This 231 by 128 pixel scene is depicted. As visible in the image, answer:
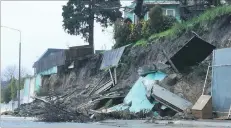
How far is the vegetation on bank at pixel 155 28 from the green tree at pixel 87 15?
1113 centimetres

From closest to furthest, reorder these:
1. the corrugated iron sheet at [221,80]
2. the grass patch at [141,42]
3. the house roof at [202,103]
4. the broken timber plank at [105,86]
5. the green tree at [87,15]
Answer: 1. the house roof at [202,103]
2. the corrugated iron sheet at [221,80]
3. the broken timber plank at [105,86]
4. the grass patch at [141,42]
5. the green tree at [87,15]

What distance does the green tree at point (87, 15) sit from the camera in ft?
156

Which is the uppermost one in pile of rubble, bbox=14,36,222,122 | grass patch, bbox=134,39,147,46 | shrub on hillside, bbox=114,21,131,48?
shrub on hillside, bbox=114,21,131,48

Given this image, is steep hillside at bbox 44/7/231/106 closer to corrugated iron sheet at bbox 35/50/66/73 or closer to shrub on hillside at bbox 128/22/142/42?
shrub on hillside at bbox 128/22/142/42

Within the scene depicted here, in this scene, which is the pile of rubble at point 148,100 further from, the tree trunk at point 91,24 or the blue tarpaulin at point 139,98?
the tree trunk at point 91,24

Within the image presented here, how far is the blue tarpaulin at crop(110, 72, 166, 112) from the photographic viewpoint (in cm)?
2259

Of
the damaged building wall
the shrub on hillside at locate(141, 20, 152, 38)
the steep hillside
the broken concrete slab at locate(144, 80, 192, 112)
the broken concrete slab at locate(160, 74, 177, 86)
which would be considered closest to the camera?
the broken concrete slab at locate(144, 80, 192, 112)

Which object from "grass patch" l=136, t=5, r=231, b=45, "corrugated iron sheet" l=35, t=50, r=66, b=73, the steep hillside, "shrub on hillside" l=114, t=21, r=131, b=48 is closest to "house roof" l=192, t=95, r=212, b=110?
the steep hillside

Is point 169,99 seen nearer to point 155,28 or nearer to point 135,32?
point 155,28

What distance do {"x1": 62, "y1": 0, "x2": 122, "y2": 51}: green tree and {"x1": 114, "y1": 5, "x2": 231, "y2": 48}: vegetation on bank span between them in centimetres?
1113

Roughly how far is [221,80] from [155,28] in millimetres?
15733

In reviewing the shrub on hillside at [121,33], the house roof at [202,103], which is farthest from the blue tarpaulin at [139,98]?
the shrub on hillside at [121,33]

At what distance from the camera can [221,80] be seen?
18.9 meters

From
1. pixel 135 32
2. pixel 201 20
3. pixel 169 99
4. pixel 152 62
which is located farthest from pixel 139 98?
pixel 135 32
